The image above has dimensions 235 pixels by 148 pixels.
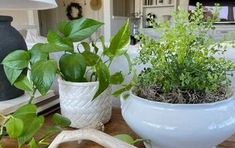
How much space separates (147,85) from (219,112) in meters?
0.14

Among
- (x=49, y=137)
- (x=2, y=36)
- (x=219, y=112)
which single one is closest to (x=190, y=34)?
(x=219, y=112)

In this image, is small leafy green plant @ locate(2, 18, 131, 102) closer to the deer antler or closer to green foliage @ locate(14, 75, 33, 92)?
green foliage @ locate(14, 75, 33, 92)

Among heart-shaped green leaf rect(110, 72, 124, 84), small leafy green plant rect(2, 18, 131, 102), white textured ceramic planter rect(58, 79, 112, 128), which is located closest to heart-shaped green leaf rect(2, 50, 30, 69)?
small leafy green plant rect(2, 18, 131, 102)

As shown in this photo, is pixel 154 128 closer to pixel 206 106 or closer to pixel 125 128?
pixel 206 106

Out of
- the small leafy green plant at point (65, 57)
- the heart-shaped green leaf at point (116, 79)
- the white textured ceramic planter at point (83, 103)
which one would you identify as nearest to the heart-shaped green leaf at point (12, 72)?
the small leafy green plant at point (65, 57)

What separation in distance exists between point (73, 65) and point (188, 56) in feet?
0.85

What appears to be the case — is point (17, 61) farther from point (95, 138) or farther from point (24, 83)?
point (95, 138)

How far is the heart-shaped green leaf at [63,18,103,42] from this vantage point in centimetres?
59

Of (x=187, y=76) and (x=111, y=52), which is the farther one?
(x=111, y=52)

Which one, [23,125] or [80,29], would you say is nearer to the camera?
[23,125]

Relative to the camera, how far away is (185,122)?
1.41 feet

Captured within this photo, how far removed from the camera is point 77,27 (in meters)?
0.60

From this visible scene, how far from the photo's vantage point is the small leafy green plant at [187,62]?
45 centimetres

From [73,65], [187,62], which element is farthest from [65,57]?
[187,62]
